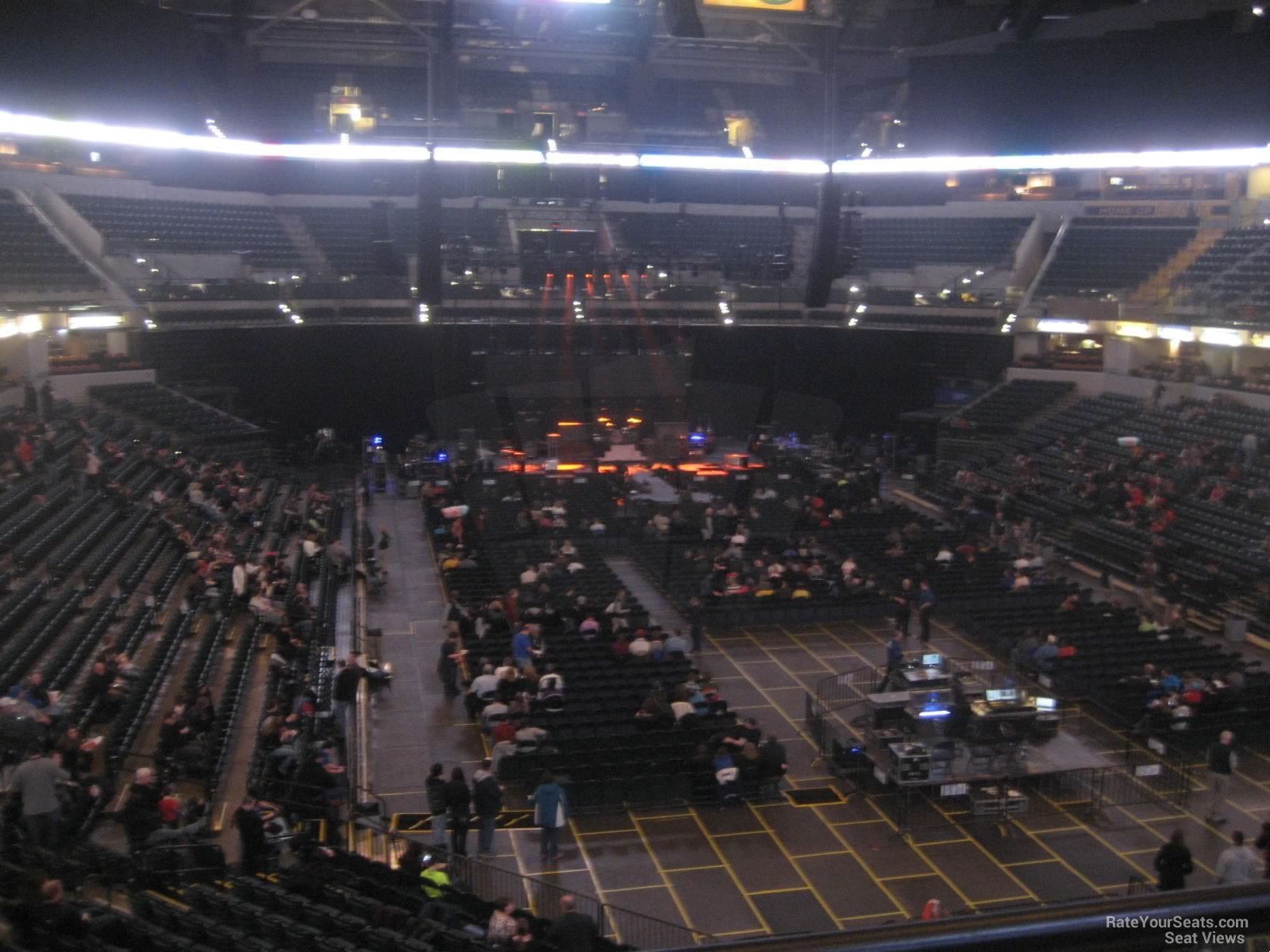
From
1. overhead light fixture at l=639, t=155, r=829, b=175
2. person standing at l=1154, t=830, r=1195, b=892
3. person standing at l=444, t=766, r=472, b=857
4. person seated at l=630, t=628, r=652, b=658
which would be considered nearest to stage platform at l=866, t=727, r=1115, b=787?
person standing at l=1154, t=830, r=1195, b=892

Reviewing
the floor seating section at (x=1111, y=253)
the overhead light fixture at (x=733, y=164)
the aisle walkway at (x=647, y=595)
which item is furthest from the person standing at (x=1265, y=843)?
the overhead light fixture at (x=733, y=164)

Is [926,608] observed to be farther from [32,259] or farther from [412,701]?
[32,259]

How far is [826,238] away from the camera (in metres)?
11.1

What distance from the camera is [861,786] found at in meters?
13.1

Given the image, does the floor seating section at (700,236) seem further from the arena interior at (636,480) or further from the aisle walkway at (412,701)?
the aisle walkway at (412,701)

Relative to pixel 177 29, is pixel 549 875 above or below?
below

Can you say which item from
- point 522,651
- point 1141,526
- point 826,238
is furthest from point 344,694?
point 1141,526

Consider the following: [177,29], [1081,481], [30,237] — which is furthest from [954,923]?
[30,237]

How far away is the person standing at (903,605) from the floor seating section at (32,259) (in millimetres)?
19367

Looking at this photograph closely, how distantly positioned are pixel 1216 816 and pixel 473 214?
29987 mm

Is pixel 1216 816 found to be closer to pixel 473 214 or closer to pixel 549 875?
pixel 549 875

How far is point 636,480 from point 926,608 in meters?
10.5

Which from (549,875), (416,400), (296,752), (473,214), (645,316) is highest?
(473,214)

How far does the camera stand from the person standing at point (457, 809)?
11.0 metres
